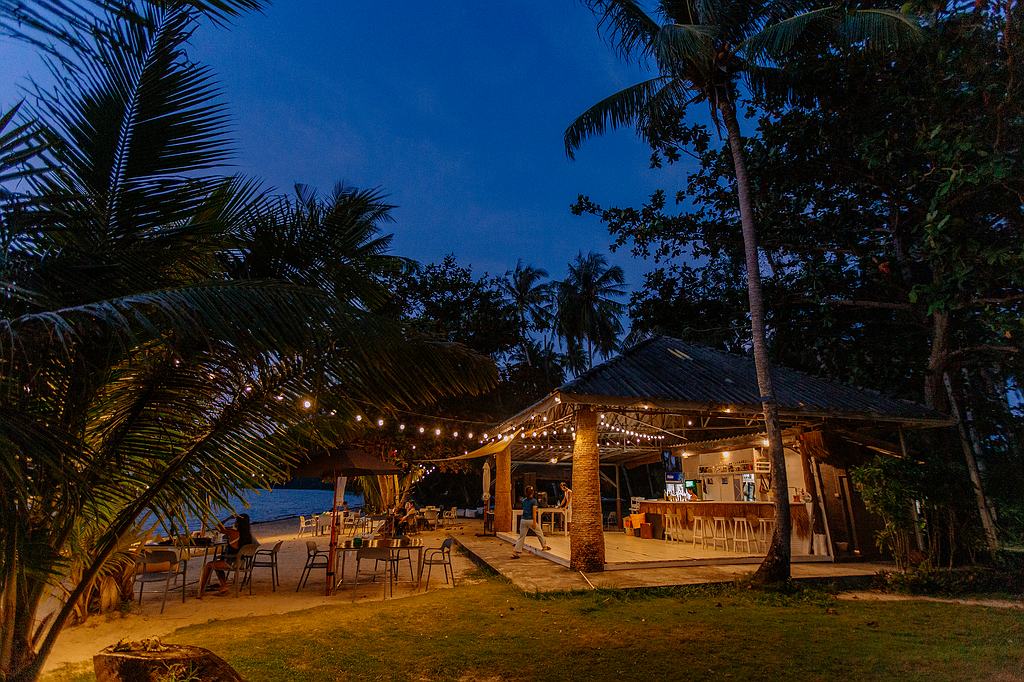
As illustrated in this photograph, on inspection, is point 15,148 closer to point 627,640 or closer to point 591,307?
point 627,640

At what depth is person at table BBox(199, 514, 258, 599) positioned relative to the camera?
8.32m

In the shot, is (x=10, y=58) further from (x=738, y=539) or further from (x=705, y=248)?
(x=705, y=248)

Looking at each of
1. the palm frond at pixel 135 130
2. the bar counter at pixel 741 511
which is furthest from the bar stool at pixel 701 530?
the palm frond at pixel 135 130

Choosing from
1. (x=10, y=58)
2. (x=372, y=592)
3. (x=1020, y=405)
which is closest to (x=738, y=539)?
(x=372, y=592)

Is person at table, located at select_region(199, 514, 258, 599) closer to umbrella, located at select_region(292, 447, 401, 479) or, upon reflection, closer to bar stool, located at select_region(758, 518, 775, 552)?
umbrella, located at select_region(292, 447, 401, 479)

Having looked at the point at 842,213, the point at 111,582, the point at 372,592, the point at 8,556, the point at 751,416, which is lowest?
the point at 372,592

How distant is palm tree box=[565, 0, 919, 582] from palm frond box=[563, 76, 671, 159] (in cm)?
2

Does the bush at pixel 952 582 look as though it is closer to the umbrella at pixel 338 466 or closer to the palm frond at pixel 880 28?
the palm frond at pixel 880 28

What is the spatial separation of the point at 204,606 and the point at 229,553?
123 cm

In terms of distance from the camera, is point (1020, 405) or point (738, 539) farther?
point (1020, 405)

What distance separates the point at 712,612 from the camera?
6965 millimetres

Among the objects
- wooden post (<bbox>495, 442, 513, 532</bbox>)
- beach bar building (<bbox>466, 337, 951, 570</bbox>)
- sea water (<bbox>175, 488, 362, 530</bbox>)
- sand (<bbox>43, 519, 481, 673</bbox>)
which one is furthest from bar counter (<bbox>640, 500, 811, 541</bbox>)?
sea water (<bbox>175, 488, 362, 530</bbox>)

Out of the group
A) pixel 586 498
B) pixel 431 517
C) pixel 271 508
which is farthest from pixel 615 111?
pixel 271 508

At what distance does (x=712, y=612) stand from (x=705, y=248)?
11.9 metres
